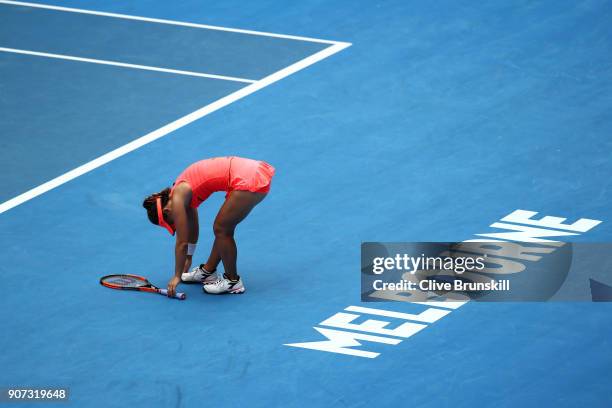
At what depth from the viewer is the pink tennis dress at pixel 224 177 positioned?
15.1 m

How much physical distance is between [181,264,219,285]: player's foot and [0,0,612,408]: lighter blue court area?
0.92ft

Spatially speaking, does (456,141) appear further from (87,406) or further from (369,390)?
(87,406)

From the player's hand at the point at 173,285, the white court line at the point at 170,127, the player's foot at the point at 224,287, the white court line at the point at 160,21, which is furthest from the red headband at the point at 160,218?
the white court line at the point at 160,21

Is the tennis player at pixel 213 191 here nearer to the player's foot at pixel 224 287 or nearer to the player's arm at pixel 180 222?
the player's arm at pixel 180 222

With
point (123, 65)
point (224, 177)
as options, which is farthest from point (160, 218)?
point (123, 65)

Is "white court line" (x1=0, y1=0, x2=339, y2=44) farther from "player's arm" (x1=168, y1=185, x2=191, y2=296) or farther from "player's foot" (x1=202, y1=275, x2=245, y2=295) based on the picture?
"player's arm" (x1=168, y1=185, x2=191, y2=296)

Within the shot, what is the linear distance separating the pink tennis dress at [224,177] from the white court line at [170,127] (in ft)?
12.1

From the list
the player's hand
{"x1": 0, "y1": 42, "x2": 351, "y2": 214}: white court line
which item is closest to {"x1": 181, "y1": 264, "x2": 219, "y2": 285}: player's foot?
the player's hand

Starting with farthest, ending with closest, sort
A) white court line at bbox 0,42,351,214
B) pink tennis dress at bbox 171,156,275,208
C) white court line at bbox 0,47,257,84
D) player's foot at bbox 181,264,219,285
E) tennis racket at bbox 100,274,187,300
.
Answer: white court line at bbox 0,47,257,84, white court line at bbox 0,42,351,214, player's foot at bbox 181,264,219,285, tennis racket at bbox 100,274,187,300, pink tennis dress at bbox 171,156,275,208

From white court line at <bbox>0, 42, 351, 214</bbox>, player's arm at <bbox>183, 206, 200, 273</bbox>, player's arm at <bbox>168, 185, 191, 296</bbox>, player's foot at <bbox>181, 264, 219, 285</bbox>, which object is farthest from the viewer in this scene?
white court line at <bbox>0, 42, 351, 214</bbox>

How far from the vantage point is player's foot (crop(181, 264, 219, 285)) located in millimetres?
15672

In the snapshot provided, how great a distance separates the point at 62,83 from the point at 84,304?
22.3ft

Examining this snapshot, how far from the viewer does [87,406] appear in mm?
13281

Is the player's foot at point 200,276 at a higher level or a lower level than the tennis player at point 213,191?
lower
